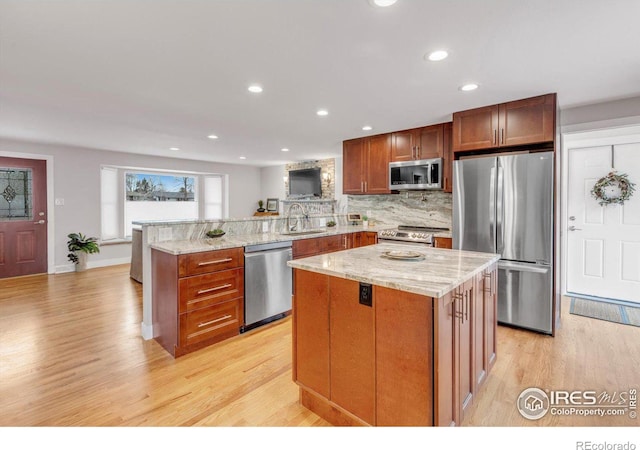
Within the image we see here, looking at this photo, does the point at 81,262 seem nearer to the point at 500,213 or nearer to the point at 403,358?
the point at 403,358

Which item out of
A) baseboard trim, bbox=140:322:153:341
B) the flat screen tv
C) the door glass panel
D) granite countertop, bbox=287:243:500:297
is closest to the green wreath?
granite countertop, bbox=287:243:500:297

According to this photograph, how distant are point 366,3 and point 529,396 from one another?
8.20ft

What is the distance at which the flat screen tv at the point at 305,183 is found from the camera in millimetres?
6871

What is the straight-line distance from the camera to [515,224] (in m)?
3.02

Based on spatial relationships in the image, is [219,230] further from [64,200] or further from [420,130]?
[64,200]

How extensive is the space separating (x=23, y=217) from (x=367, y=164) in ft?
18.6

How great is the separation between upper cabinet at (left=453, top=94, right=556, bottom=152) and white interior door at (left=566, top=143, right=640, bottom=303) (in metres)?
1.66

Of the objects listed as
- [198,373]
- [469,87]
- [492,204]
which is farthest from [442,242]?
[198,373]

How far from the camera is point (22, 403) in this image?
192cm

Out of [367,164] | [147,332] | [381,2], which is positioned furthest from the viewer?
[367,164]

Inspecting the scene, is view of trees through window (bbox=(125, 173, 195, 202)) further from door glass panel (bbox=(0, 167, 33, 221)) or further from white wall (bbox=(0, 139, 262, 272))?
door glass panel (bbox=(0, 167, 33, 221))

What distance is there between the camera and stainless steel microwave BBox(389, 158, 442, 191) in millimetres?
3893

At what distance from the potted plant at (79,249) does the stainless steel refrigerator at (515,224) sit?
603 cm

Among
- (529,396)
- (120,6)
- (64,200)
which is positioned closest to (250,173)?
(64,200)
